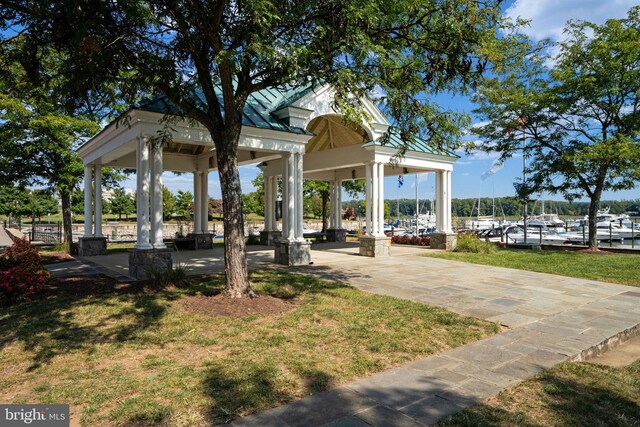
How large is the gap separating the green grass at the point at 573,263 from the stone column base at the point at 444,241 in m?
1.72

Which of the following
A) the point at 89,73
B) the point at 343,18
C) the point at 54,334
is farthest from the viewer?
the point at 89,73

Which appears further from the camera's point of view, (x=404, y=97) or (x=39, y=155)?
(x=39, y=155)

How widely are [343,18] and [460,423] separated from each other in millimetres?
5317

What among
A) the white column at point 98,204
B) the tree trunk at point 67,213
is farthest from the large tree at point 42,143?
the white column at point 98,204

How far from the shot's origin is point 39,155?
16125 mm

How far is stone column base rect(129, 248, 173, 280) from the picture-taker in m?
9.38

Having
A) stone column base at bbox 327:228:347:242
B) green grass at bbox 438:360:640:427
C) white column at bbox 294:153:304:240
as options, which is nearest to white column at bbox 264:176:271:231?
stone column base at bbox 327:228:347:242

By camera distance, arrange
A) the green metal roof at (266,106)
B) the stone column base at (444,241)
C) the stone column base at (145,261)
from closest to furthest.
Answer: the stone column base at (145,261) < the green metal roof at (266,106) < the stone column base at (444,241)

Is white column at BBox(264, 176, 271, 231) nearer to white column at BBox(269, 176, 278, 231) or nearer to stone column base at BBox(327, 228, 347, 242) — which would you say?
white column at BBox(269, 176, 278, 231)

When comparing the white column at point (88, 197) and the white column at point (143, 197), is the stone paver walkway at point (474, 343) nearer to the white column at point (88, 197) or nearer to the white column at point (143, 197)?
the white column at point (143, 197)

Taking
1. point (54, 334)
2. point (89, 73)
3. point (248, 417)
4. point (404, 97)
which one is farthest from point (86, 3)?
point (248, 417)

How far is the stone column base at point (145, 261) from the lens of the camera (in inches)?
369

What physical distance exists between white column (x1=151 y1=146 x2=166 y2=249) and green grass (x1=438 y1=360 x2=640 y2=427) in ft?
27.5

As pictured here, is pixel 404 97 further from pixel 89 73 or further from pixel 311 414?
pixel 311 414
